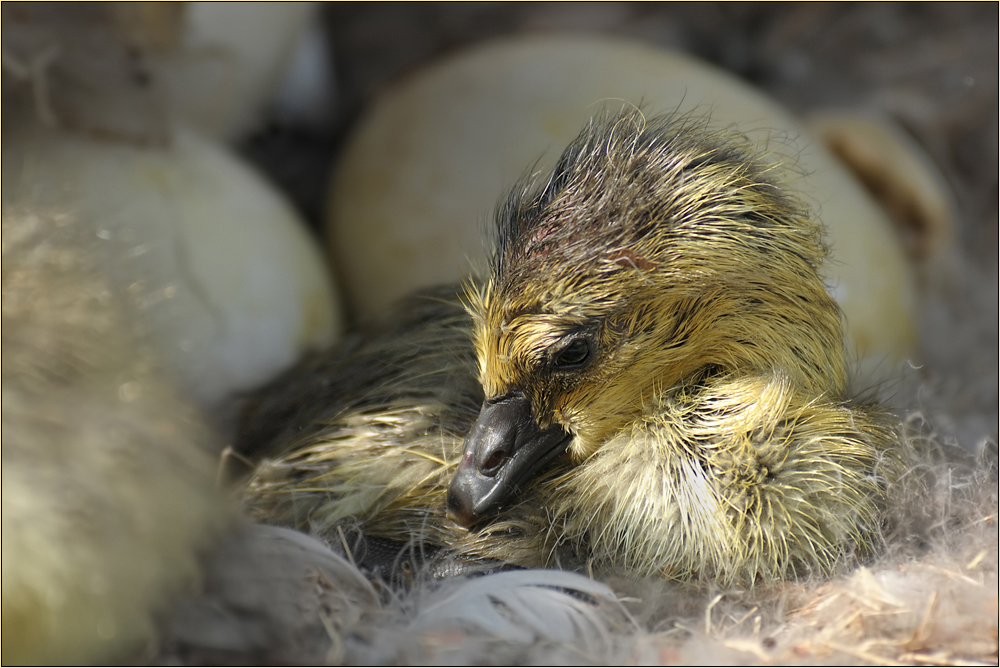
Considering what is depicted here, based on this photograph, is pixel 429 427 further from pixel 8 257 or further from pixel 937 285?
pixel 937 285

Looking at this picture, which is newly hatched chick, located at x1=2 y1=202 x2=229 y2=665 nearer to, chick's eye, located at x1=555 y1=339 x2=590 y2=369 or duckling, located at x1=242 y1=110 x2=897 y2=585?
duckling, located at x1=242 y1=110 x2=897 y2=585

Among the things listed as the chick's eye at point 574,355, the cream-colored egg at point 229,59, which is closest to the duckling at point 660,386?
the chick's eye at point 574,355

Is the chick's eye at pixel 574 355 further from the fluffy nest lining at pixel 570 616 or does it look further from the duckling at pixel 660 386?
the fluffy nest lining at pixel 570 616

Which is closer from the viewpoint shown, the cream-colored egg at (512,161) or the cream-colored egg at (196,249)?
the cream-colored egg at (196,249)

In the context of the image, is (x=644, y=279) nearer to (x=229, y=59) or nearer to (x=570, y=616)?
(x=570, y=616)

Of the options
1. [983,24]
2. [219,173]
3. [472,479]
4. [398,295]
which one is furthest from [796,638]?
[983,24]
